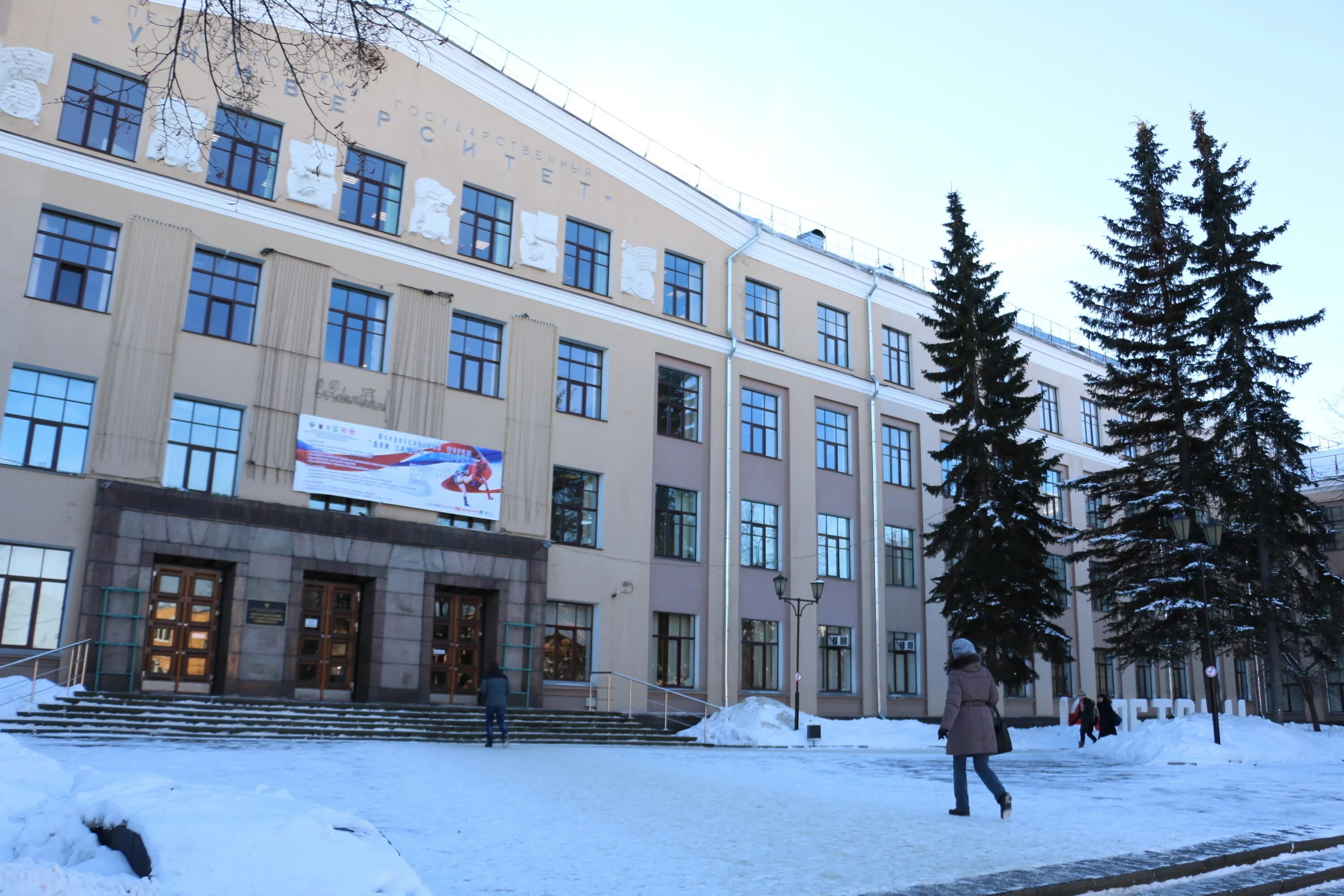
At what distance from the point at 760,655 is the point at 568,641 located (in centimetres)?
665

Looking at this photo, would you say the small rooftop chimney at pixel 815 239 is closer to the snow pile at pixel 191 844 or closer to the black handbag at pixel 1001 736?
the black handbag at pixel 1001 736

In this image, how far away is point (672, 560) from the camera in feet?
99.2

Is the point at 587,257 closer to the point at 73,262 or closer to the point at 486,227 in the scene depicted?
the point at 486,227

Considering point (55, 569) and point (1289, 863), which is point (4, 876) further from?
point (55, 569)

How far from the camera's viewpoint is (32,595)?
20.4m

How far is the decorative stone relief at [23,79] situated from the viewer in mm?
21891

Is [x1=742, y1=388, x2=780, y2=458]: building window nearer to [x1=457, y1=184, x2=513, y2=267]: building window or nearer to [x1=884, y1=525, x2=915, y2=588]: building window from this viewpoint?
[x1=884, y1=525, x2=915, y2=588]: building window

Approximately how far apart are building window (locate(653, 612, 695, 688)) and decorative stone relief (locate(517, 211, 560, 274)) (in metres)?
10.2

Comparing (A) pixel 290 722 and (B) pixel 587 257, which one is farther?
(B) pixel 587 257

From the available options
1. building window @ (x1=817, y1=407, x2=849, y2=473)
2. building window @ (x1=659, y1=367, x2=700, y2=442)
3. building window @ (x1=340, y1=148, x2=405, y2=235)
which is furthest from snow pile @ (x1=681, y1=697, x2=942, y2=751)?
building window @ (x1=340, y1=148, x2=405, y2=235)

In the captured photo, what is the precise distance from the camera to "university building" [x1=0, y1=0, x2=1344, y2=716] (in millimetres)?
21828

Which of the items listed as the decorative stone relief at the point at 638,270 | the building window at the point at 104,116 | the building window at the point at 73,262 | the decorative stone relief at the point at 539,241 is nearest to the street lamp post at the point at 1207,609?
the decorative stone relief at the point at 638,270

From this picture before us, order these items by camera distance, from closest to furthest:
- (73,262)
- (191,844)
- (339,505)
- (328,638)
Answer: (191,844)
(73,262)
(328,638)
(339,505)

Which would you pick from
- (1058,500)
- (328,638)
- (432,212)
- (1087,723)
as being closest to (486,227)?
(432,212)
